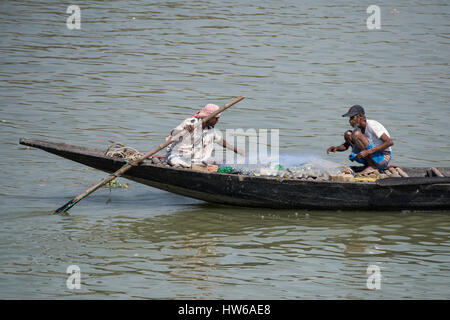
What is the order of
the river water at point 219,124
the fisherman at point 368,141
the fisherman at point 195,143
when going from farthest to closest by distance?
1. the fisherman at point 368,141
2. the fisherman at point 195,143
3. the river water at point 219,124

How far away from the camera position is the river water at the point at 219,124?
6523 millimetres

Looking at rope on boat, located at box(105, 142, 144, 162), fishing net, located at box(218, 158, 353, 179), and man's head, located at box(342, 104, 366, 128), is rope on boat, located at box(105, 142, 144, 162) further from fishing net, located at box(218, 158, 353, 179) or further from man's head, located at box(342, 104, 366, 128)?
man's head, located at box(342, 104, 366, 128)

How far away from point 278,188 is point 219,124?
15.9 feet

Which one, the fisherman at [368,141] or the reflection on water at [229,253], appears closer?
the reflection on water at [229,253]

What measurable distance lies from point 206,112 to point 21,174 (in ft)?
9.95

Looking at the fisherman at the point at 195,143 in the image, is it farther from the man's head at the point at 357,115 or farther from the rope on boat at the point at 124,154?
the man's head at the point at 357,115

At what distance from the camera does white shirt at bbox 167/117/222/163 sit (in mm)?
7992

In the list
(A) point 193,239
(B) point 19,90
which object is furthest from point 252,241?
(B) point 19,90

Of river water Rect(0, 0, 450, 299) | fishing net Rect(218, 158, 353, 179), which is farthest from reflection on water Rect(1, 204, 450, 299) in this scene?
fishing net Rect(218, 158, 353, 179)

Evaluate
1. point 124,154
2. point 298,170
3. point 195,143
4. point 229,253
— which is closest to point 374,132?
point 298,170

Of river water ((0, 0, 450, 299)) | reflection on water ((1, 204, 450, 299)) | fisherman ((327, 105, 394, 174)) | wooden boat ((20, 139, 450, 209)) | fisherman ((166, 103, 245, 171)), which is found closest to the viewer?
reflection on water ((1, 204, 450, 299))

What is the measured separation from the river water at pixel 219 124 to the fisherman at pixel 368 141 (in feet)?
1.88

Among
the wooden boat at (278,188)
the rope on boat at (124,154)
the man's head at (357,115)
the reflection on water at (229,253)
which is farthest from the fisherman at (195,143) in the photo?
the man's head at (357,115)

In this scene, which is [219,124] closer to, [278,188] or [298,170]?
[298,170]
